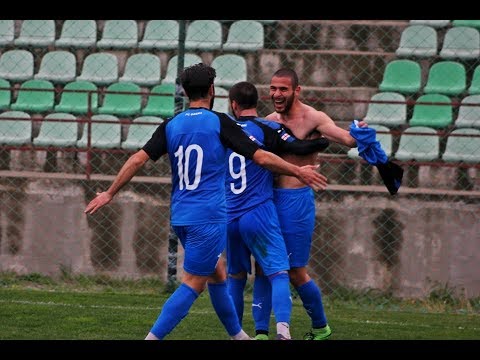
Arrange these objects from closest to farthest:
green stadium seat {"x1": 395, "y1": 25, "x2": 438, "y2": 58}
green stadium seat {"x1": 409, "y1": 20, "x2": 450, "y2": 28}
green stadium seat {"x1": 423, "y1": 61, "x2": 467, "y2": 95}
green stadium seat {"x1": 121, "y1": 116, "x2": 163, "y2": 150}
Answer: green stadium seat {"x1": 121, "y1": 116, "x2": 163, "y2": 150}
green stadium seat {"x1": 423, "y1": 61, "x2": 467, "y2": 95}
green stadium seat {"x1": 395, "y1": 25, "x2": 438, "y2": 58}
green stadium seat {"x1": 409, "y1": 20, "x2": 450, "y2": 28}

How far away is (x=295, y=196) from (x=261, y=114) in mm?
4919

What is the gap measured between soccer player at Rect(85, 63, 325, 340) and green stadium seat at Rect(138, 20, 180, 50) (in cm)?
752

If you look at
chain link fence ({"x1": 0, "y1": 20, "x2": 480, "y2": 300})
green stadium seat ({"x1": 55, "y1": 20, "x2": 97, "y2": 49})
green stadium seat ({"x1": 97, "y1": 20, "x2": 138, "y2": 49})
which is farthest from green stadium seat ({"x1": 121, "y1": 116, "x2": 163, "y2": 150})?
green stadium seat ({"x1": 55, "y1": 20, "x2": 97, "y2": 49})

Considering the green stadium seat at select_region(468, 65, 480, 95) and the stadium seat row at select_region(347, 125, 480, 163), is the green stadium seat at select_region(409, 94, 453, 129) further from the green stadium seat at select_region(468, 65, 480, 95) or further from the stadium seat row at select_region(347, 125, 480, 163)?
the green stadium seat at select_region(468, 65, 480, 95)

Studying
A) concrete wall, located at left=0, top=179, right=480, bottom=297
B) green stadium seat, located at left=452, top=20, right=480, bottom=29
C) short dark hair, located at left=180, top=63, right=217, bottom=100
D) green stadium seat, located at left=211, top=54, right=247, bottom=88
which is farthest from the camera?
green stadium seat, located at left=452, top=20, right=480, bottom=29

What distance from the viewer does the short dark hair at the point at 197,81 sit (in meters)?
7.20

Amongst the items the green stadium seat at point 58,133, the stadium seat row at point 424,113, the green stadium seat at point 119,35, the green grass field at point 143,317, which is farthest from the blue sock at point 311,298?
the green stadium seat at point 119,35

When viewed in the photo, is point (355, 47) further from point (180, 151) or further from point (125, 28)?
point (180, 151)

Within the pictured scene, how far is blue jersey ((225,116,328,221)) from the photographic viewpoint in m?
8.09

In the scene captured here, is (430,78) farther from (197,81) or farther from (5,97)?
(197,81)

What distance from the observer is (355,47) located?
14.4m

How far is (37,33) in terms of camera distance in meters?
15.5

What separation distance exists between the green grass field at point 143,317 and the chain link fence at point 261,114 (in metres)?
0.34
